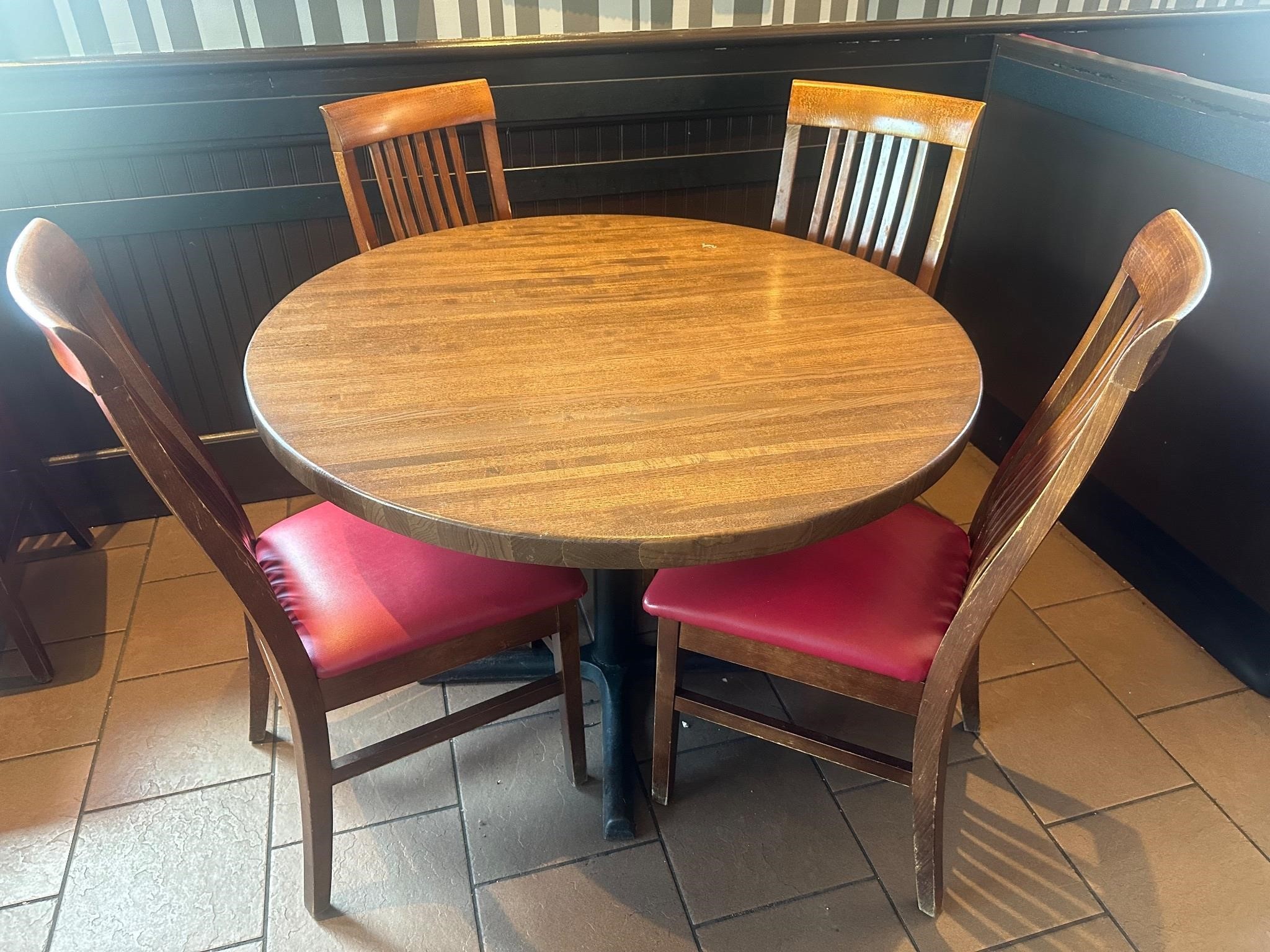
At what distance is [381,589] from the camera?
1.23 m

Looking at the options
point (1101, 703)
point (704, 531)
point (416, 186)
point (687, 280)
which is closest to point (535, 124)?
point (416, 186)

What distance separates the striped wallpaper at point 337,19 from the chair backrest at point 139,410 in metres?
0.84

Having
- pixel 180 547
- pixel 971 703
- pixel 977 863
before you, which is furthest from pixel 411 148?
pixel 977 863

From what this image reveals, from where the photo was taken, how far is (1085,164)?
6.65 ft

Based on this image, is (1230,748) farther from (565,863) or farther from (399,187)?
(399,187)

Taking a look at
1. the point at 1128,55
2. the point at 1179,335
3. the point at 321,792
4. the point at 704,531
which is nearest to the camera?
the point at 704,531

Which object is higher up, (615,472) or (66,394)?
(615,472)

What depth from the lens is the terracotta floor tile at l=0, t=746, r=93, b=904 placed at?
1375 millimetres

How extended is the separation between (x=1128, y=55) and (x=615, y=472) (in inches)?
93.9

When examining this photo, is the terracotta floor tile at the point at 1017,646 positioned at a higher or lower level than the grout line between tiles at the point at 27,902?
lower

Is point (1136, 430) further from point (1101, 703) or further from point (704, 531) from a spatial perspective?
point (704, 531)

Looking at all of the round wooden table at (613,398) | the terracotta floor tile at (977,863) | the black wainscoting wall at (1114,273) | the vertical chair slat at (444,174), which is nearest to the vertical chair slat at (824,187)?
the round wooden table at (613,398)

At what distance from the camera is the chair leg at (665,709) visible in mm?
1312

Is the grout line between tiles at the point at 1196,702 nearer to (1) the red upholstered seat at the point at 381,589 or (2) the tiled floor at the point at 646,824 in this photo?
(2) the tiled floor at the point at 646,824
